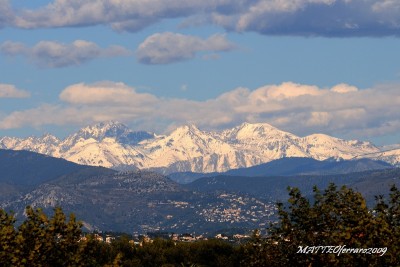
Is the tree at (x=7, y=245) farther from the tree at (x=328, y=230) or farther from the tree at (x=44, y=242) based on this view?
the tree at (x=328, y=230)

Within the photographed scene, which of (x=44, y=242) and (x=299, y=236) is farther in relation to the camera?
(x=299, y=236)

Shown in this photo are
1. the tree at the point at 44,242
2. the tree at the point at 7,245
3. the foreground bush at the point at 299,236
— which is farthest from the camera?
the tree at the point at 44,242

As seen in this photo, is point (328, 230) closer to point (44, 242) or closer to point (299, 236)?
point (299, 236)

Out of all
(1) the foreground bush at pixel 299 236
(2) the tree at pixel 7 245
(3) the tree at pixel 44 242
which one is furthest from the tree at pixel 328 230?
(2) the tree at pixel 7 245

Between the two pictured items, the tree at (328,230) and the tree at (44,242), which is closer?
the tree at (328,230)

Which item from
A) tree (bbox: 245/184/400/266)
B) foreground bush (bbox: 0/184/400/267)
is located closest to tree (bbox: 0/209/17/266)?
foreground bush (bbox: 0/184/400/267)

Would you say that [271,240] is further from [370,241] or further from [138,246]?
[138,246]

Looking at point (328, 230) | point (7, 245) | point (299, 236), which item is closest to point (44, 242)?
point (7, 245)

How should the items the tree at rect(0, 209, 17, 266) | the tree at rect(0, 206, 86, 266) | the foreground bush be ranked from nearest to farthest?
the tree at rect(0, 209, 17, 266) → the foreground bush → the tree at rect(0, 206, 86, 266)

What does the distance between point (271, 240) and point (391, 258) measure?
1284 centimetres

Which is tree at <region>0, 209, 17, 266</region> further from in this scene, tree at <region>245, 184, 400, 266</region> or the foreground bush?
tree at <region>245, 184, 400, 266</region>

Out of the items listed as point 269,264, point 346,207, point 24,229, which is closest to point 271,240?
point 269,264

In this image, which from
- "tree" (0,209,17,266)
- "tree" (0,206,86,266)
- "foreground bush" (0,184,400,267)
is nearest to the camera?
"tree" (0,209,17,266)

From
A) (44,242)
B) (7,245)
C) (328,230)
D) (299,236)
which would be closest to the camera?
(7,245)
